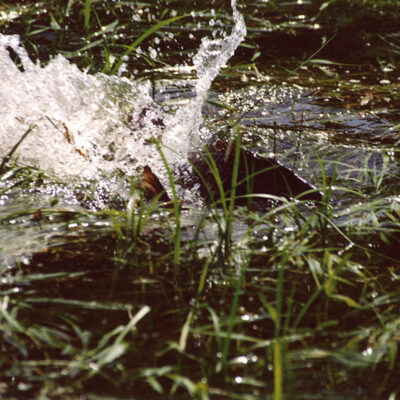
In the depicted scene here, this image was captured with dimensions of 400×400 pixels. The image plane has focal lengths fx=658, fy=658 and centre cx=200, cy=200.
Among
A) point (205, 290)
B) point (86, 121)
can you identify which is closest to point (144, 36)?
point (86, 121)

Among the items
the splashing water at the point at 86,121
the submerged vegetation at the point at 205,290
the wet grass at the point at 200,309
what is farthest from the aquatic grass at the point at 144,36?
the wet grass at the point at 200,309

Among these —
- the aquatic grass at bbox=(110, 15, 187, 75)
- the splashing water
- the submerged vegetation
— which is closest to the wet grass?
the submerged vegetation

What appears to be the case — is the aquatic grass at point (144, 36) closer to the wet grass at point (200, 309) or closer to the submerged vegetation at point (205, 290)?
the submerged vegetation at point (205, 290)

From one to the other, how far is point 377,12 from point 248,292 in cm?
410

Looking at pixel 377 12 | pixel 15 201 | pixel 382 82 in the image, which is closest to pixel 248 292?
pixel 15 201

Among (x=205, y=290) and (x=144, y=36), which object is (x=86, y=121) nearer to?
(x=144, y=36)

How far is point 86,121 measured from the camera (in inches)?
121

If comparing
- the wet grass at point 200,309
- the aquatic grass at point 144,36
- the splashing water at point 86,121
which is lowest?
the wet grass at point 200,309

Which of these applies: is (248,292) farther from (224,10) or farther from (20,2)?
(20,2)

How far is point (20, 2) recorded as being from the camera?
512cm

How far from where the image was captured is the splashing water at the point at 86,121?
109 inches

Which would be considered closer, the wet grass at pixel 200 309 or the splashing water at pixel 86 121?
the wet grass at pixel 200 309

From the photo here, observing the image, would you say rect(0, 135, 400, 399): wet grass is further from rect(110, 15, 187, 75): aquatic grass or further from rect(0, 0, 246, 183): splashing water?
rect(110, 15, 187, 75): aquatic grass

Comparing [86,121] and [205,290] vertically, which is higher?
[86,121]
